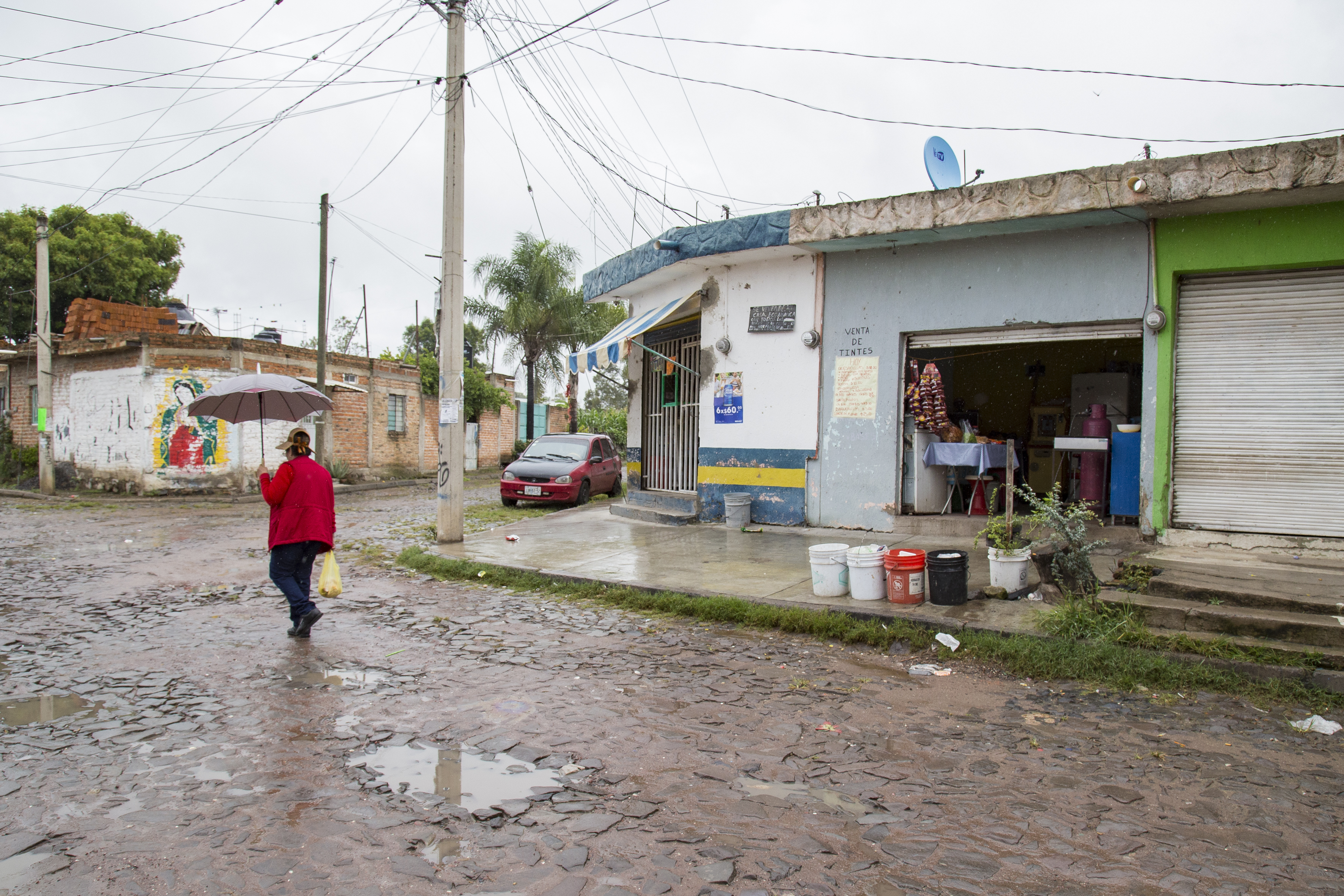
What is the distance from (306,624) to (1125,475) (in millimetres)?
8621

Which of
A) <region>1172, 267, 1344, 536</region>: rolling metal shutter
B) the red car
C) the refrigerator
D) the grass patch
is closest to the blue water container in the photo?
<region>1172, 267, 1344, 536</region>: rolling metal shutter

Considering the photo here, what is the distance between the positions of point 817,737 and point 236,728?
3188mm

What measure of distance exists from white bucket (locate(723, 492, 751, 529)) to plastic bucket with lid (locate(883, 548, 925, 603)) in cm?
492

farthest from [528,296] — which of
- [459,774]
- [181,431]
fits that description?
[459,774]

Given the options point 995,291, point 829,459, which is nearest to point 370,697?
point 829,459

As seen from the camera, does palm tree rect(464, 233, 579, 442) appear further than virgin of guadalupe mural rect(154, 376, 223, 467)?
Yes

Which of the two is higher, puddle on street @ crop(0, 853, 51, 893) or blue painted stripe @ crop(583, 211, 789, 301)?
blue painted stripe @ crop(583, 211, 789, 301)

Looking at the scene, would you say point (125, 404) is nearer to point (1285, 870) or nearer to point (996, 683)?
point (996, 683)

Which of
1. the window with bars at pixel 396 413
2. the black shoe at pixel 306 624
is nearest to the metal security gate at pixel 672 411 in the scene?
the black shoe at pixel 306 624

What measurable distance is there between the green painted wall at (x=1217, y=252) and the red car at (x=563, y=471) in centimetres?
1072

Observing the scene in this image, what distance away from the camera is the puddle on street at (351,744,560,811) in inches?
142

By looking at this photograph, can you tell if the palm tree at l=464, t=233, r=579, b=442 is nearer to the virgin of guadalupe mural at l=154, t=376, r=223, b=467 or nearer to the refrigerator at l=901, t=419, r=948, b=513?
the virgin of guadalupe mural at l=154, t=376, r=223, b=467

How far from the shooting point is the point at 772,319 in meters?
11.7

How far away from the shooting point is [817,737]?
14.2 feet
